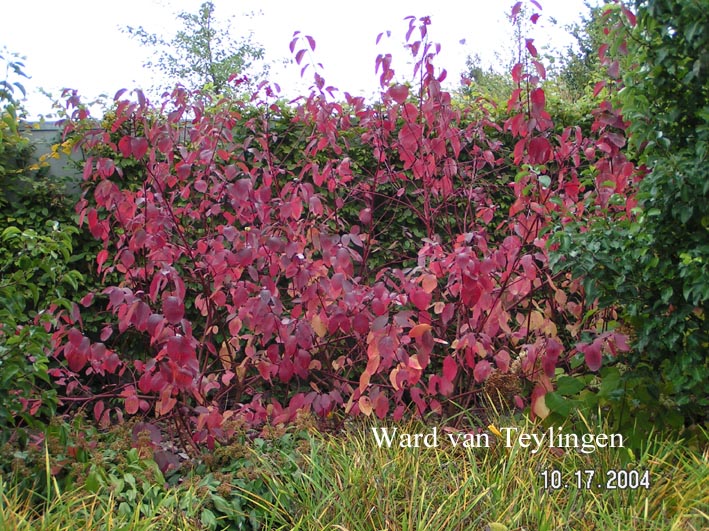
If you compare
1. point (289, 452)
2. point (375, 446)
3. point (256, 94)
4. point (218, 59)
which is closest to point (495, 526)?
point (375, 446)

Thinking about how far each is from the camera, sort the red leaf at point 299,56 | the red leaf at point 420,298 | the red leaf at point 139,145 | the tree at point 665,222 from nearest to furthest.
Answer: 1. the tree at point 665,222
2. the red leaf at point 420,298
3. the red leaf at point 139,145
4. the red leaf at point 299,56

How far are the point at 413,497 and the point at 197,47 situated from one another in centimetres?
2223

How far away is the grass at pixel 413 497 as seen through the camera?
229 cm

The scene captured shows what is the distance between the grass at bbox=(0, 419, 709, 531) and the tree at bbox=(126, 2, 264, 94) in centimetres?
2112

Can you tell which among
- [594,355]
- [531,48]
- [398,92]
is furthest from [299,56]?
[594,355]

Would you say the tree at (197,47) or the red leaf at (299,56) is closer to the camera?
the red leaf at (299,56)

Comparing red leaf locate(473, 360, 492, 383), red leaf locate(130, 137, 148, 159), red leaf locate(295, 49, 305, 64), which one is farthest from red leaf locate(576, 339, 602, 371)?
red leaf locate(130, 137, 148, 159)

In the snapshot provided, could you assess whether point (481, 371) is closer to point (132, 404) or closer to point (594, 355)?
point (594, 355)

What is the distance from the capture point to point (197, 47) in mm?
22328

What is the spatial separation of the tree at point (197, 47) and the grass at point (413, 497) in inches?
832

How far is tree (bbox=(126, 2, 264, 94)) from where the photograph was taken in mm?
22453

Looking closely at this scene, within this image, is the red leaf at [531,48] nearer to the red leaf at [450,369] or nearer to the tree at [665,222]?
the tree at [665,222]

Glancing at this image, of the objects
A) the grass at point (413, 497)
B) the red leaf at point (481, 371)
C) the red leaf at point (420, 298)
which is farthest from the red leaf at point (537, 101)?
the grass at point (413, 497)

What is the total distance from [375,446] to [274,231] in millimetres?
1269
